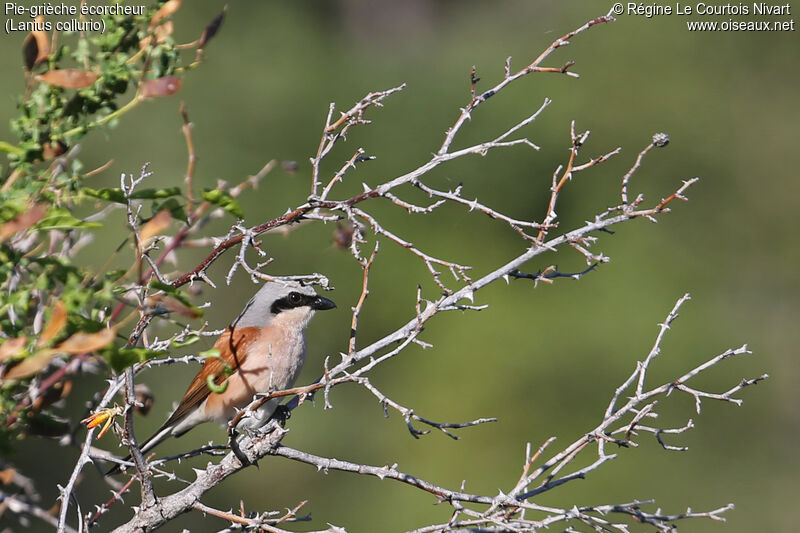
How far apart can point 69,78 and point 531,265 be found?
29.6 ft

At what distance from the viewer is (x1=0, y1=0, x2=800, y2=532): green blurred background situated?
1142 centimetres

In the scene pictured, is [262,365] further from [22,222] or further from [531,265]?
[531,265]

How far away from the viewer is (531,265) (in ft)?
35.5

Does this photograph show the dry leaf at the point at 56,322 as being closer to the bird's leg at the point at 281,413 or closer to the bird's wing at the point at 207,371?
the bird's leg at the point at 281,413

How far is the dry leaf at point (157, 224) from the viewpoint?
6.90ft

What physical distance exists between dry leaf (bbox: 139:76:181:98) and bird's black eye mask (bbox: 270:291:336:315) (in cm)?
253

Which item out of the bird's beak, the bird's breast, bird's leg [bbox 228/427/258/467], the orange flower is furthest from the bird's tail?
the orange flower

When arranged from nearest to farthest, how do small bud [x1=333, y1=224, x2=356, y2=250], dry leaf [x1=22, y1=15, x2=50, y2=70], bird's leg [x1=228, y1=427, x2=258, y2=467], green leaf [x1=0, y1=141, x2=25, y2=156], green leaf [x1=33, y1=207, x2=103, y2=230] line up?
green leaf [x1=33, y1=207, x2=103, y2=230]
green leaf [x1=0, y1=141, x2=25, y2=156]
dry leaf [x1=22, y1=15, x2=50, y2=70]
small bud [x1=333, y1=224, x2=356, y2=250]
bird's leg [x1=228, y1=427, x2=258, y2=467]

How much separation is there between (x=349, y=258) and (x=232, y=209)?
10.3 metres

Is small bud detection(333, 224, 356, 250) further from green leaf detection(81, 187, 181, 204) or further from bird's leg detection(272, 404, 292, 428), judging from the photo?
bird's leg detection(272, 404, 292, 428)

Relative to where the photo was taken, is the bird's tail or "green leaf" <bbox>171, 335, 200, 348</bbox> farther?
the bird's tail

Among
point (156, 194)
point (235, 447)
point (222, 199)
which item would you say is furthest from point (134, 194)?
point (235, 447)

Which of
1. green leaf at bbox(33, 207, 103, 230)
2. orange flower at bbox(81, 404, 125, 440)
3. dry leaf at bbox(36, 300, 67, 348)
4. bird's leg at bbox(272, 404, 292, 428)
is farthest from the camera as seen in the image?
bird's leg at bbox(272, 404, 292, 428)

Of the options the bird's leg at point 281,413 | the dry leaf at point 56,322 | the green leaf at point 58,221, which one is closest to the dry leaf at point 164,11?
the green leaf at point 58,221
